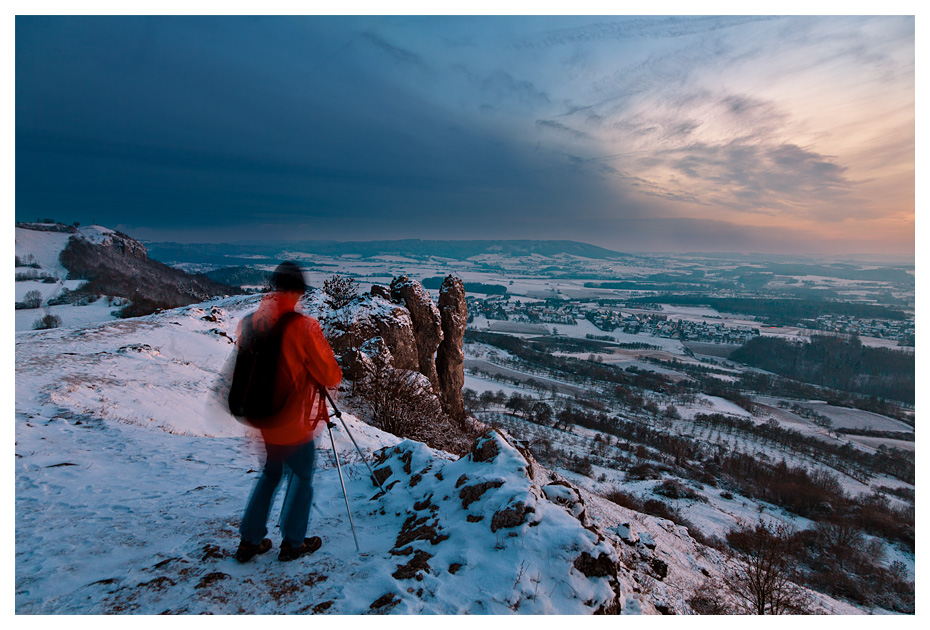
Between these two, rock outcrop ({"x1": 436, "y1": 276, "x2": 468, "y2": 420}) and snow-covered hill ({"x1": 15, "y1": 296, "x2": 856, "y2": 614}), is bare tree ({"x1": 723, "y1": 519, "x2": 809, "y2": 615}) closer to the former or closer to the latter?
snow-covered hill ({"x1": 15, "y1": 296, "x2": 856, "y2": 614})

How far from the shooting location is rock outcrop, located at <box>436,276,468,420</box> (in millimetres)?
25906

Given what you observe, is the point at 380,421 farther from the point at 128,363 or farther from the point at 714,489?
the point at 714,489

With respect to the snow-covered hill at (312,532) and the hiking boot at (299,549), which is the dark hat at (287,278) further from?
the hiking boot at (299,549)

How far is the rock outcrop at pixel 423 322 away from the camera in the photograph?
23312 millimetres

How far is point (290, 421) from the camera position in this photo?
13.6ft

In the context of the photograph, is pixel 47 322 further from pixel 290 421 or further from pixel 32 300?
pixel 290 421

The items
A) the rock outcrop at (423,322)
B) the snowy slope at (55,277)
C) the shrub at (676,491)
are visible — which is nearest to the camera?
the rock outcrop at (423,322)

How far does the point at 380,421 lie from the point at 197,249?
641 ft

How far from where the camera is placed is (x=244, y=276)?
9488 cm

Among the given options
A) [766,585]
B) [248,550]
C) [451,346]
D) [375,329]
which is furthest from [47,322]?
[766,585]

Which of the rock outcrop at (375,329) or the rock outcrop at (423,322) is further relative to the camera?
the rock outcrop at (423,322)

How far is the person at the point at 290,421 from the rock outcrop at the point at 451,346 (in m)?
21.1

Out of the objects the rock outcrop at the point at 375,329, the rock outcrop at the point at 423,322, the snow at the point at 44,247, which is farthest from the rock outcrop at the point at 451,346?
the snow at the point at 44,247

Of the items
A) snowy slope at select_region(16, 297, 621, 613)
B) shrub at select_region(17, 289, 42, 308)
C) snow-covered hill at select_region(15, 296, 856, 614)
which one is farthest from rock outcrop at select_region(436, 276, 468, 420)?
shrub at select_region(17, 289, 42, 308)
